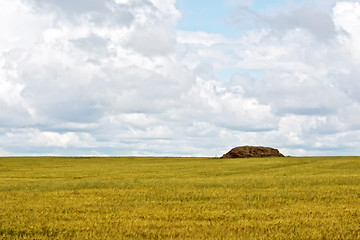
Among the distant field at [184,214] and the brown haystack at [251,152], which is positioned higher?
the brown haystack at [251,152]

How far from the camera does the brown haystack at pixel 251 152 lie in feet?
276

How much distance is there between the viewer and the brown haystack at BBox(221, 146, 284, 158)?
84250mm

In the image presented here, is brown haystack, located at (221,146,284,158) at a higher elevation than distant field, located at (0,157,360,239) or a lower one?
higher

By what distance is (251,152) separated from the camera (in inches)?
3351

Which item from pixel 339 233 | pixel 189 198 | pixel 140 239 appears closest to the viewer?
pixel 140 239

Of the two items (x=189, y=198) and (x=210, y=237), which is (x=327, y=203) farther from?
(x=210, y=237)

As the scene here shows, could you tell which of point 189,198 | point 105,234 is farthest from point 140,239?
point 189,198

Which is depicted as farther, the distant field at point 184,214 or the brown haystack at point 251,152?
the brown haystack at point 251,152

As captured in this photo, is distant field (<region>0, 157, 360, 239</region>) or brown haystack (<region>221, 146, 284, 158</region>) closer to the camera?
distant field (<region>0, 157, 360, 239</region>)

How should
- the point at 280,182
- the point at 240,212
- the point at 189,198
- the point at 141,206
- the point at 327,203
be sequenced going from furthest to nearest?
the point at 280,182
the point at 189,198
the point at 327,203
the point at 141,206
the point at 240,212

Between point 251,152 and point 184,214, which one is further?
point 251,152

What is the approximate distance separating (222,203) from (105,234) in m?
8.06

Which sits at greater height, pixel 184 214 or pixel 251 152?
pixel 251 152

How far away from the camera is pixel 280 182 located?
96.6ft
